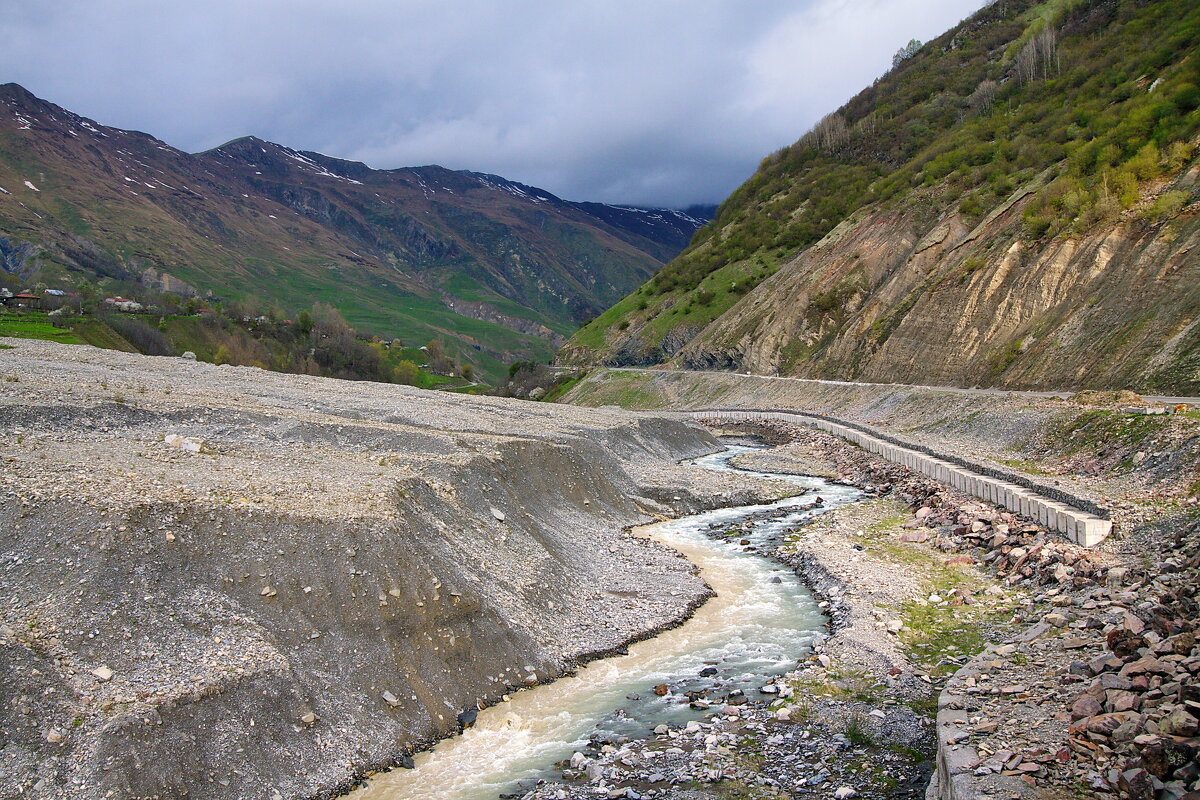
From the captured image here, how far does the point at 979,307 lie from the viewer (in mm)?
60188

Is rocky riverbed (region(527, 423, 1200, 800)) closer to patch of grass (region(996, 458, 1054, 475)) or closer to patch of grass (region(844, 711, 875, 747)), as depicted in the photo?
patch of grass (region(844, 711, 875, 747))

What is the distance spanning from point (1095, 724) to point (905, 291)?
73.5 m

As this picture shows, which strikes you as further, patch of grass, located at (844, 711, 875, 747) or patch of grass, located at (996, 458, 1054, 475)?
patch of grass, located at (996, 458, 1054, 475)

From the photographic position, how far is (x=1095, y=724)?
10.5 meters

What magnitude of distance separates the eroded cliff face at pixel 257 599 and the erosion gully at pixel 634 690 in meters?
0.58

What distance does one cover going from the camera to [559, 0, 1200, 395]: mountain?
1852 inches

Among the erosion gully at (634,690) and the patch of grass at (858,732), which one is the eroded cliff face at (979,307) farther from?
the patch of grass at (858,732)

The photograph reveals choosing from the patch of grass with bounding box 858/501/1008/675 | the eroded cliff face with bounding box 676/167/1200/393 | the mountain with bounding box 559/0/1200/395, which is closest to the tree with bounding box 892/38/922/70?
the mountain with bounding box 559/0/1200/395

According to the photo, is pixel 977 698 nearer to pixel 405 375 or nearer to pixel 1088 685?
pixel 1088 685

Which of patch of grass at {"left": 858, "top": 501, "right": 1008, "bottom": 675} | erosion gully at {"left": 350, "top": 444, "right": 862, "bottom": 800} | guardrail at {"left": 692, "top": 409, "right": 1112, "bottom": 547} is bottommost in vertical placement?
erosion gully at {"left": 350, "top": 444, "right": 862, "bottom": 800}

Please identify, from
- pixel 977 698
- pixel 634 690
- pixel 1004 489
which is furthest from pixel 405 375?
pixel 977 698

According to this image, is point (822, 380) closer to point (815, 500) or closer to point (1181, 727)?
point (815, 500)

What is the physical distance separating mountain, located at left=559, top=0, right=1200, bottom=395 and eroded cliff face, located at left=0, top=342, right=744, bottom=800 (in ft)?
112

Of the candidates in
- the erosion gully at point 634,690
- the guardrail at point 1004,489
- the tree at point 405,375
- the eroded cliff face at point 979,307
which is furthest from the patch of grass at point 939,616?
the tree at point 405,375
